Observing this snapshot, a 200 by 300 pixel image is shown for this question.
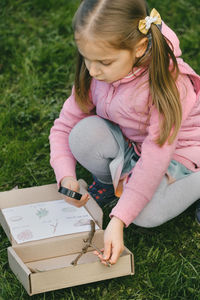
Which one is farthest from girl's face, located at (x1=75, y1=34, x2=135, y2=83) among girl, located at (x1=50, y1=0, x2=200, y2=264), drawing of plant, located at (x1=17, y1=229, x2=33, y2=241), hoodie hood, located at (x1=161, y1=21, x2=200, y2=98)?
drawing of plant, located at (x1=17, y1=229, x2=33, y2=241)

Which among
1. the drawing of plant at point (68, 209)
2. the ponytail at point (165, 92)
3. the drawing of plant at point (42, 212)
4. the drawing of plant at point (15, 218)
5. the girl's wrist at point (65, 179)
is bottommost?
the drawing of plant at point (68, 209)

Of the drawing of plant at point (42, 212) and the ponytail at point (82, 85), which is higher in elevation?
the ponytail at point (82, 85)

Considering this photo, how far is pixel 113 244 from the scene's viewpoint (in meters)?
1.87

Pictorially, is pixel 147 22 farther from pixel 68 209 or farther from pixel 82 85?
pixel 68 209

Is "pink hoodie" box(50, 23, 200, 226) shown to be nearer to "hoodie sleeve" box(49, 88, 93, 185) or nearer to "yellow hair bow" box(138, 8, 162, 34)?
"hoodie sleeve" box(49, 88, 93, 185)

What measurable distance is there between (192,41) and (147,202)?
1.70m

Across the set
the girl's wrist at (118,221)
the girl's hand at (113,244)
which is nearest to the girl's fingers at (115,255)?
the girl's hand at (113,244)

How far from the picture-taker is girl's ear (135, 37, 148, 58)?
1.91m

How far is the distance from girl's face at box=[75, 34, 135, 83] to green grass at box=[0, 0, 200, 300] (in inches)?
28.0

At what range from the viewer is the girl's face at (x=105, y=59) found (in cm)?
185

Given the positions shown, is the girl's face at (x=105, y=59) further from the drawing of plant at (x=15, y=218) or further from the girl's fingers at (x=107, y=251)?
the drawing of plant at (x=15, y=218)

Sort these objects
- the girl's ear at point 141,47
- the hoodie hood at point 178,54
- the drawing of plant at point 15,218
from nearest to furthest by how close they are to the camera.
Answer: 1. the girl's ear at point 141,47
2. the hoodie hood at point 178,54
3. the drawing of plant at point 15,218

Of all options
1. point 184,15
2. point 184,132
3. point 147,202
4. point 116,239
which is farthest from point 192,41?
point 116,239

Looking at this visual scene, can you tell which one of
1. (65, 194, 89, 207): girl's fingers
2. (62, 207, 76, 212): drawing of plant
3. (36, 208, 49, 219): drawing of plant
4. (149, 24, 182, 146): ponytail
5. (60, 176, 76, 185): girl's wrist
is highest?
(149, 24, 182, 146): ponytail
